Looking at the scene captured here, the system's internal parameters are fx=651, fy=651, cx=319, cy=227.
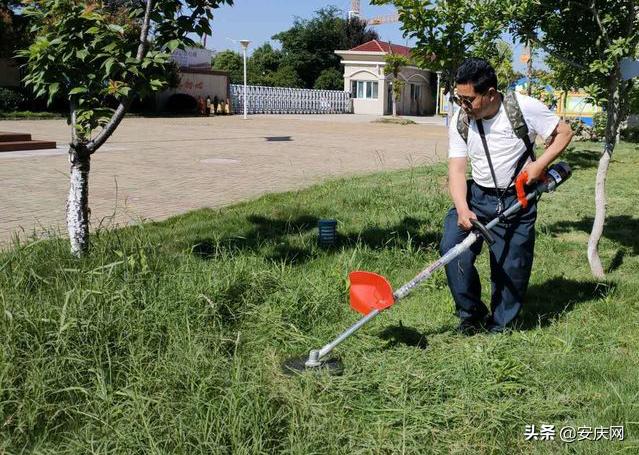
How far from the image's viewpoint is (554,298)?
4.60 meters

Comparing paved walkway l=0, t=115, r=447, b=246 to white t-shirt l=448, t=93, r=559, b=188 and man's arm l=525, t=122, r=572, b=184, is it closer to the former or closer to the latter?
white t-shirt l=448, t=93, r=559, b=188

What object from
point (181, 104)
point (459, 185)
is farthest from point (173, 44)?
point (181, 104)

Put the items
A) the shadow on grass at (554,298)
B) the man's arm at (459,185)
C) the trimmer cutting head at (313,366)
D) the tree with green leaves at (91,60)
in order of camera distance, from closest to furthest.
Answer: the trimmer cutting head at (313,366), the man's arm at (459,185), the tree with green leaves at (91,60), the shadow on grass at (554,298)

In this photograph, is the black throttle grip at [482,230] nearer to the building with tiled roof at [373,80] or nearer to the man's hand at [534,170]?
the man's hand at [534,170]

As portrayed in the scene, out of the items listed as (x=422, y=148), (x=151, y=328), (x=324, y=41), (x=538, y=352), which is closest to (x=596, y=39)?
(x=538, y=352)

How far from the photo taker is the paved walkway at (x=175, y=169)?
7684 mm

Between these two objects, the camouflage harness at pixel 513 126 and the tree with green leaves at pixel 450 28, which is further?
the tree with green leaves at pixel 450 28

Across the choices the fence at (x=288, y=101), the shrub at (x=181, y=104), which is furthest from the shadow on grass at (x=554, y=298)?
the fence at (x=288, y=101)

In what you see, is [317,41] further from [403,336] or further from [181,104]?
[403,336]

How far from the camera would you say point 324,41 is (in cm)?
5984

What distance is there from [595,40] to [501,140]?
223cm

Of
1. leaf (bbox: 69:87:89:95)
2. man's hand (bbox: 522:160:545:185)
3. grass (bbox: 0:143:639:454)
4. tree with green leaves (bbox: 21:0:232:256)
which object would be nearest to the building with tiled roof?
tree with green leaves (bbox: 21:0:232:256)

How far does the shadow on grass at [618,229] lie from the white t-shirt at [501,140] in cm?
261

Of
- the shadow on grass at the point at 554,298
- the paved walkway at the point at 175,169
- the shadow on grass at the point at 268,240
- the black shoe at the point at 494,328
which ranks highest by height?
the paved walkway at the point at 175,169
